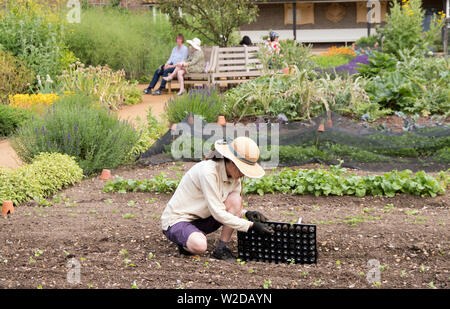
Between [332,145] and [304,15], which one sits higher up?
[304,15]

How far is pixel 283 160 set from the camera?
7234 mm

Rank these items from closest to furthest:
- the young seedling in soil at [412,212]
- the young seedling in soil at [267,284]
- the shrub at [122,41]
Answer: the young seedling in soil at [267,284]
the young seedling in soil at [412,212]
the shrub at [122,41]

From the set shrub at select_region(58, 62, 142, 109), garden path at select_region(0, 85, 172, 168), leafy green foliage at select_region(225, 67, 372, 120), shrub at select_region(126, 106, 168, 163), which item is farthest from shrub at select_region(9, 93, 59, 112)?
leafy green foliage at select_region(225, 67, 372, 120)

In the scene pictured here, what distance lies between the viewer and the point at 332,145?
7348 millimetres

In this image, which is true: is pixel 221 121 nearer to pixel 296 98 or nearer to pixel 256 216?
pixel 296 98

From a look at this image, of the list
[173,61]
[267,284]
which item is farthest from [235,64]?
[267,284]

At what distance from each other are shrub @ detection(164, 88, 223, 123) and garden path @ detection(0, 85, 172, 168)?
48cm

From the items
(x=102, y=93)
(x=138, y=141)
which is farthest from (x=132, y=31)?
(x=138, y=141)

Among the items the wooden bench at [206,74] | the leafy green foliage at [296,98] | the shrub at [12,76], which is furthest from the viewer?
the wooden bench at [206,74]

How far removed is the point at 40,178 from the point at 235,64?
8203 mm

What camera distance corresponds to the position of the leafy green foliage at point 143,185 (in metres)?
6.25

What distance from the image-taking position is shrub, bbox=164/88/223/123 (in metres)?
8.91

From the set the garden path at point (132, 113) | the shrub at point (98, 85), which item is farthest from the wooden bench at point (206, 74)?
the shrub at point (98, 85)

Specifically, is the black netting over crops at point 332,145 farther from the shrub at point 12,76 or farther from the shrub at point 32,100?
the shrub at point 12,76
